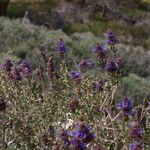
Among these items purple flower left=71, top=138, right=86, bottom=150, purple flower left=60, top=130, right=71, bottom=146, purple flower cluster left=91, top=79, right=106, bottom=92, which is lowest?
purple flower cluster left=91, top=79, right=106, bottom=92

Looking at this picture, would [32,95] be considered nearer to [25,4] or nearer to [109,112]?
[109,112]

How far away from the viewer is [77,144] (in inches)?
138

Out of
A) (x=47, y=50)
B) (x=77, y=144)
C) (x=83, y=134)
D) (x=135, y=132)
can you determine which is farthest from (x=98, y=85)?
(x=47, y=50)

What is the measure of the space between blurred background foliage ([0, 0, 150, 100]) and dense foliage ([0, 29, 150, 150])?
366cm

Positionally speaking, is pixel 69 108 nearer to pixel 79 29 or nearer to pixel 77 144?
pixel 77 144

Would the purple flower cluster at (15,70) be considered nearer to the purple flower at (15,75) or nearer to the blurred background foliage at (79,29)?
the purple flower at (15,75)

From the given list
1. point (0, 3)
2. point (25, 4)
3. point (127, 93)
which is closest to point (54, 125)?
point (127, 93)

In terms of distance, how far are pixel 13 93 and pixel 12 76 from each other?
0.57 feet

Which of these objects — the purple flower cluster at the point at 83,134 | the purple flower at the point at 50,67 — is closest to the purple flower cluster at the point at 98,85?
the purple flower at the point at 50,67

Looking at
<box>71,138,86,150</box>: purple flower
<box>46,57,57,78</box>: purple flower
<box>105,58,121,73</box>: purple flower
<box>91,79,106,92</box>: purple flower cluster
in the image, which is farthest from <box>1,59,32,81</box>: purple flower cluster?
<box>71,138,86,150</box>: purple flower

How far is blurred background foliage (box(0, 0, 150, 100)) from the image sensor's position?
11.0 m

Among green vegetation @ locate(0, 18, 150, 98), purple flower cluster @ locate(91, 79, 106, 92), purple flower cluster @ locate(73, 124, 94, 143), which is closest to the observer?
purple flower cluster @ locate(73, 124, 94, 143)

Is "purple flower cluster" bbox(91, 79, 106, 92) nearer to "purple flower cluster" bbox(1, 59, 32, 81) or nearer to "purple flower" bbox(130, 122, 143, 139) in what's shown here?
"purple flower cluster" bbox(1, 59, 32, 81)

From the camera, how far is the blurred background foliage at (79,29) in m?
11.0
